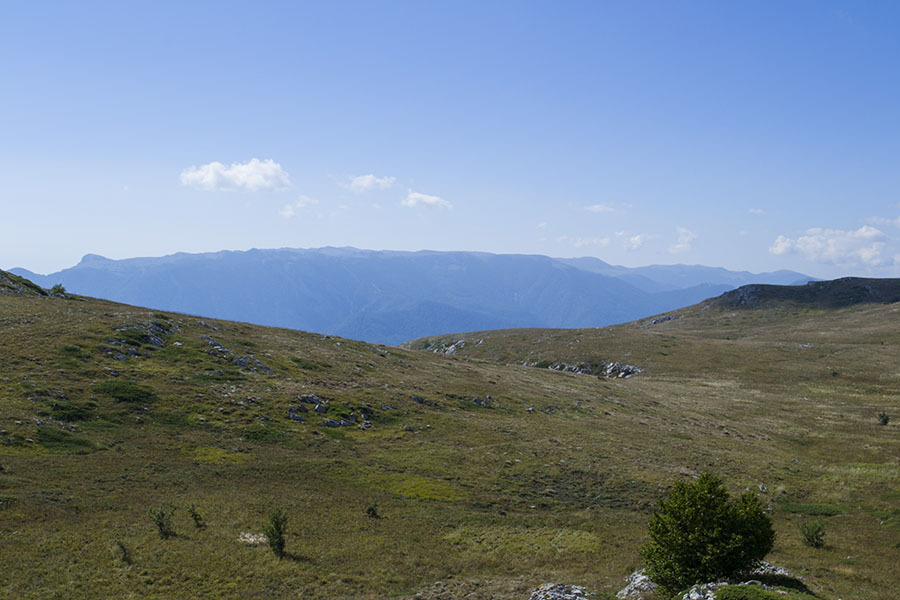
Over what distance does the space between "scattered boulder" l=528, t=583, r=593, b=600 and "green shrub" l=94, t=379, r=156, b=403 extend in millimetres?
42695

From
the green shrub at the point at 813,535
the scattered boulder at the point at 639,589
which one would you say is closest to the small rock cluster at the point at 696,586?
the scattered boulder at the point at 639,589

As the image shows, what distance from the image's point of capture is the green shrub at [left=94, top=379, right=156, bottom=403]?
153 feet

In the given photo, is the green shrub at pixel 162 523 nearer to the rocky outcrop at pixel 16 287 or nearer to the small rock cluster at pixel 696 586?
the small rock cluster at pixel 696 586

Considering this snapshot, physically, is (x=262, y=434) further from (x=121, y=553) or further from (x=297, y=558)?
(x=297, y=558)

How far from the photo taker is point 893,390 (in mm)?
88000

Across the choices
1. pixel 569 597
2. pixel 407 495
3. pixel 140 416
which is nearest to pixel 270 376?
pixel 140 416

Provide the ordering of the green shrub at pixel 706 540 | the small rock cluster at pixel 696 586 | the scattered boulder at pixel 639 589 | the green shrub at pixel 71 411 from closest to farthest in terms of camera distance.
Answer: the small rock cluster at pixel 696 586
the green shrub at pixel 706 540
the scattered boulder at pixel 639 589
the green shrub at pixel 71 411

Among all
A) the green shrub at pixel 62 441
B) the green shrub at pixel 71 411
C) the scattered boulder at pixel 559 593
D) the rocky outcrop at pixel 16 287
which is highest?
the rocky outcrop at pixel 16 287

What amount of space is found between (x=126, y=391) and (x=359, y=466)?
25.4 meters

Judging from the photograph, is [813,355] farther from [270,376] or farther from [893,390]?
[270,376]

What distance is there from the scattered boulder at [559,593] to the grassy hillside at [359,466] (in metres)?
2.02

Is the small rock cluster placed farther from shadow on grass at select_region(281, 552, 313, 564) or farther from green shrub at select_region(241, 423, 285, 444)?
green shrub at select_region(241, 423, 285, 444)

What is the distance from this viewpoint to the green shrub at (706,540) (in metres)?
20.5

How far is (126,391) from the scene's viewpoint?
47781mm
